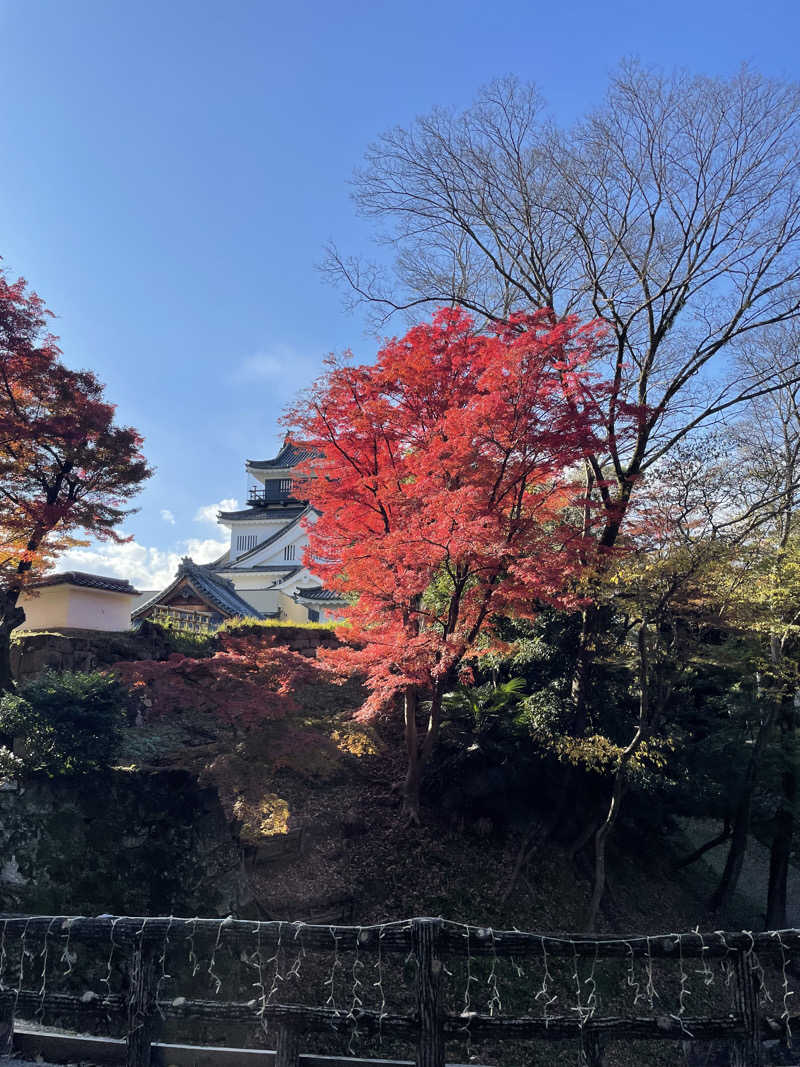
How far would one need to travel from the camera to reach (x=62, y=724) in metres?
9.55

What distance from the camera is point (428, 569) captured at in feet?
31.4

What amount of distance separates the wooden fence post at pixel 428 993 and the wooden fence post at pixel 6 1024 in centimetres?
301

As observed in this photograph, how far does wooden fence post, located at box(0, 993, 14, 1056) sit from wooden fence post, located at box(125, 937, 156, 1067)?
0.99 metres

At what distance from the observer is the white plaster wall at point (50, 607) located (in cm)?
1550

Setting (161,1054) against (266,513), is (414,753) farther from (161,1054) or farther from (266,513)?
(266,513)

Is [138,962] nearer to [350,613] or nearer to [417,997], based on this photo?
[417,997]

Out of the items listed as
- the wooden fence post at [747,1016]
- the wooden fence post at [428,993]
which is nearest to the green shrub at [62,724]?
the wooden fence post at [428,993]

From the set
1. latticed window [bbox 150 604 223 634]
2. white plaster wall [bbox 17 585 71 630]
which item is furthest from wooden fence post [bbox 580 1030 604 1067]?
latticed window [bbox 150 604 223 634]

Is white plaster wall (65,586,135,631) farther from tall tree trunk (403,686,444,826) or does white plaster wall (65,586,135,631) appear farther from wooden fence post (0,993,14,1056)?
wooden fence post (0,993,14,1056)

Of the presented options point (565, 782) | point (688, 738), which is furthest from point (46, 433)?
point (688, 738)

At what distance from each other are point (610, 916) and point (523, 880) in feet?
5.26

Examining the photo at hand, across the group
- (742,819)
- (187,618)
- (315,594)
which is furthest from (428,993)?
(315,594)

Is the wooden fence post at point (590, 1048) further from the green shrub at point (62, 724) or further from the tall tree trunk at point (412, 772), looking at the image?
the green shrub at point (62, 724)

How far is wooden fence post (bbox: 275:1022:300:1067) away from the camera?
15.7 feet
